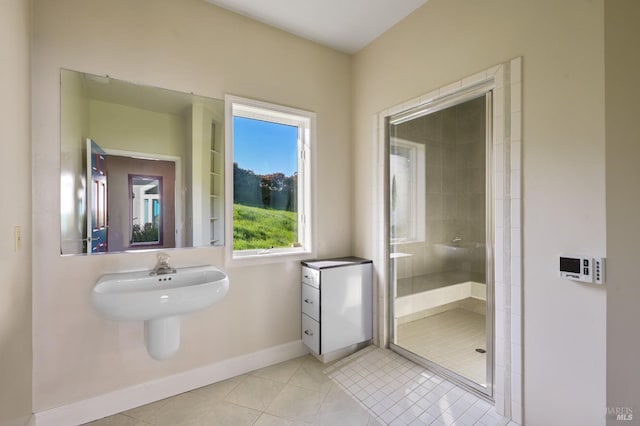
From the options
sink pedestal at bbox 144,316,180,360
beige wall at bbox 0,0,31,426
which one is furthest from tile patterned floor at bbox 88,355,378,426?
beige wall at bbox 0,0,31,426

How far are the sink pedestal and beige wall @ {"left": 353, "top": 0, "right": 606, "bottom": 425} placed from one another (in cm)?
209

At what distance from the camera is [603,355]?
1350 mm

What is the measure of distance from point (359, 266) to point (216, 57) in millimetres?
2010

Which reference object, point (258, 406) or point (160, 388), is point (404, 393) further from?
point (160, 388)

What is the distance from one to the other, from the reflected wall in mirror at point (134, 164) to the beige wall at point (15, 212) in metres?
0.19

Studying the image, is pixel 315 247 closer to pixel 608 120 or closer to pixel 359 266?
pixel 359 266

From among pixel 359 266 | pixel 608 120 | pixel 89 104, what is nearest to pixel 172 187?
pixel 89 104

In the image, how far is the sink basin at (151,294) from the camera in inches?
60.6

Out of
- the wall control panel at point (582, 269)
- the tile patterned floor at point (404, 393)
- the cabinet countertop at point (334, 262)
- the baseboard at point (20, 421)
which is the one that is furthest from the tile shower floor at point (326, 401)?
the wall control panel at point (582, 269)

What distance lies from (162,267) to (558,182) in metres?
2.35

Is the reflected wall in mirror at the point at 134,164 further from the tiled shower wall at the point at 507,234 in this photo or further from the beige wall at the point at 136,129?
the tiled shower wall at the point at 507,234

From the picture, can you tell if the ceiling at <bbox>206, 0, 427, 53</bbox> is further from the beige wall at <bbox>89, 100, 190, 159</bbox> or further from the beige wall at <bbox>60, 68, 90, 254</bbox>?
the beige wall at <bbox>60, 68, 90, 254</bbox>

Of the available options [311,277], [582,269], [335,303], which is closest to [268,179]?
[311,277]

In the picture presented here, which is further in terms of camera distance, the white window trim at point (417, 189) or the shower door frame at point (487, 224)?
the white window trim at point (417, 189)
